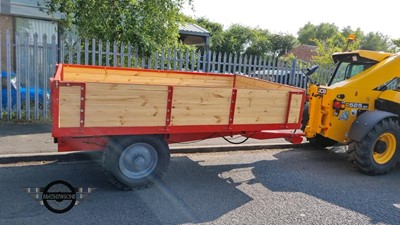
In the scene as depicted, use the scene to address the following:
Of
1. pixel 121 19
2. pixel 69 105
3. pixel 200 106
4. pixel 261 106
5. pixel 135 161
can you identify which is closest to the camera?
pixel 69 105

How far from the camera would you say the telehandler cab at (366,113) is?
5.61 meters

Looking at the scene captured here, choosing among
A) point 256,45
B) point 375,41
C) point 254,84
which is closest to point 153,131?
point 254,84

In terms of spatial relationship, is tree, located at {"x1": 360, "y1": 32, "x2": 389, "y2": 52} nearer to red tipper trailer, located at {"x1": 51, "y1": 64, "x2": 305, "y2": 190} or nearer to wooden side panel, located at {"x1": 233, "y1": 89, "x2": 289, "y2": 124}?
wooden side panel, located at {"x1": 233, "y1": 89, "x2": 289, "y2": 124}

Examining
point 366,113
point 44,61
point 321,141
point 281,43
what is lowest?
point 321,141

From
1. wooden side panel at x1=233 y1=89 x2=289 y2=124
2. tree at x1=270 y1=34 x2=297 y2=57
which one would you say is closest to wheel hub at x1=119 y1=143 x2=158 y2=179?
wooden side panel at x1=233 y1=89 x2=289 y2=124

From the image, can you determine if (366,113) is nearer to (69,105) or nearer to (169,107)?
(169,107)

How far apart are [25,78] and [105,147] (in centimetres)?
466

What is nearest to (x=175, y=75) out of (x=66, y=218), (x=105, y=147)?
(x=105, y=147)

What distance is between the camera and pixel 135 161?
179 inches

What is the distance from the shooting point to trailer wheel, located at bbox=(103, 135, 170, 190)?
439 centimetres

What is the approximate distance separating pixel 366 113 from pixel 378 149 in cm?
62

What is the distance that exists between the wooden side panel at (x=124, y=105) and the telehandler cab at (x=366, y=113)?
2930mm

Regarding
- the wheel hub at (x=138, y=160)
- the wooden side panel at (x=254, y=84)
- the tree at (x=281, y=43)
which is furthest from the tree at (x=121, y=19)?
the tree at (x=281, y=43)

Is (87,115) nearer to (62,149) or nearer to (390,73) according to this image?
(62,149)
